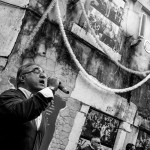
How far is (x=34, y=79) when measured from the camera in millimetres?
2217

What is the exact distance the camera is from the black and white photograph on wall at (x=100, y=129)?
6.23 meters

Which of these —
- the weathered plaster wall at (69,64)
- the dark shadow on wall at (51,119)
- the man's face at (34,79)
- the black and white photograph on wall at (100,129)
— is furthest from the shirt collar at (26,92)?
the black and white photograph on wall at (100,129)

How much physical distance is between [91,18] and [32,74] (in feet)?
15.7

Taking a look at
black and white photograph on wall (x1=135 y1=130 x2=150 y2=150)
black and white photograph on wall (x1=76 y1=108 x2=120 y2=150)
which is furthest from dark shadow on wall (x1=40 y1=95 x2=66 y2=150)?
black and white photograph on wall (x1=135 y1=130 x2=150 y2=150)

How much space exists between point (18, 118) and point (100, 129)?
210 inches

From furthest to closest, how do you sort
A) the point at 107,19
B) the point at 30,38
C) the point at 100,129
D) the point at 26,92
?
the point at 107,19 < the point at 100,129 < the point at 30,38 < the point at 26,92

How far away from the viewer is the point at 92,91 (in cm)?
624

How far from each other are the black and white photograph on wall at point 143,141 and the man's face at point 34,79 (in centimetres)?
629

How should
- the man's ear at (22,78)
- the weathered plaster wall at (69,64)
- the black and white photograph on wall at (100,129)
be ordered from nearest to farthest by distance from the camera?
the man's ear at (22,78), the weathered plaster wall at (69,64), the black and white photograph on wall at (100,129)

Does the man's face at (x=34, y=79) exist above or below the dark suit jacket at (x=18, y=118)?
above

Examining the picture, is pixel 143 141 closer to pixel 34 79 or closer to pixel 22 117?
pixel 34 79

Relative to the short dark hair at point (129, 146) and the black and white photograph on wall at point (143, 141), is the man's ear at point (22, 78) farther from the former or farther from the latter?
the black and white photograph on wall at point (143, 141)

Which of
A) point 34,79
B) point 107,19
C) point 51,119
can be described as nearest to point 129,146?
point 51,119

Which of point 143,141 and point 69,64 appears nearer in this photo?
point 69,64
